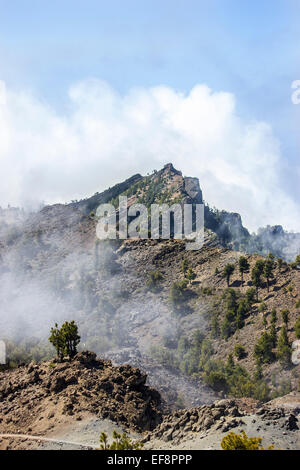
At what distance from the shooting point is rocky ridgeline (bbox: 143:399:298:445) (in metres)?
30.5

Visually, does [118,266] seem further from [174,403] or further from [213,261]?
[174,403]

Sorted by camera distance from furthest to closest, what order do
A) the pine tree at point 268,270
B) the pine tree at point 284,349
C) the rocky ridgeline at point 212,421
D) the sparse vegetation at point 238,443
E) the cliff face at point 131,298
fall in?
the pine tree at point 268,270 < the cliff face at point 131,298 < the pine tree at point 284,349 < the rocky ridgeline at point 212,421 < the sparse vegetation at point 238,443

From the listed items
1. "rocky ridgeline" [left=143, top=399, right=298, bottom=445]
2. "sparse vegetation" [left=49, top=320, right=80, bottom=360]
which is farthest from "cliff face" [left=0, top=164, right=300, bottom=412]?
"rocky ridgeline" [left=143, top=399, right=298, bottom=445]

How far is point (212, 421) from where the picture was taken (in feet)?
105

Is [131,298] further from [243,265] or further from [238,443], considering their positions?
[238,443]

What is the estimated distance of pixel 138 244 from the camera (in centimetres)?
12056

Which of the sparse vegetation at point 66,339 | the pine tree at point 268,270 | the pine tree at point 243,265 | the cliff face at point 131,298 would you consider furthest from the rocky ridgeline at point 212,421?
the pine tree at point 243,265

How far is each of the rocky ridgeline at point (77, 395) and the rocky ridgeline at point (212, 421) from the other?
493 cm

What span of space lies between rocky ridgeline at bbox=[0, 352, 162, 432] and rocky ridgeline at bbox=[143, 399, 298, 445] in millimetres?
4931

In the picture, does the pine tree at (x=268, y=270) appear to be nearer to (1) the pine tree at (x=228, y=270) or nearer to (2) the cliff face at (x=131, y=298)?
(2) the cliff face at (x=131, y=298)

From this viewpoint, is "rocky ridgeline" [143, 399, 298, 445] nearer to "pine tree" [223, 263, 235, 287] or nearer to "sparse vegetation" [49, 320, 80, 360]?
"sparse vegetation" [49, 320, 80, 360]

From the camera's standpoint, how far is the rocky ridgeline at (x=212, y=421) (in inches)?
1202

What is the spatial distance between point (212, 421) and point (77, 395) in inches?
532

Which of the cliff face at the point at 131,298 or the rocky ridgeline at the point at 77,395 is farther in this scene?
the cliff face at the point at 131,298
